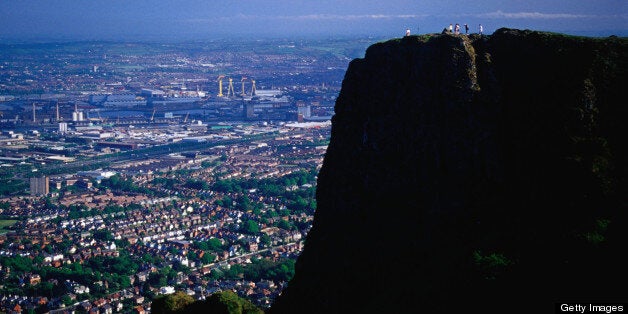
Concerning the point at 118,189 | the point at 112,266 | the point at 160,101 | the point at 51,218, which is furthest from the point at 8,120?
the point at 112,266

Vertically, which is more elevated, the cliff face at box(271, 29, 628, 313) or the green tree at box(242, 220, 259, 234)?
the cliff face at box(271, 29, 628, 313)

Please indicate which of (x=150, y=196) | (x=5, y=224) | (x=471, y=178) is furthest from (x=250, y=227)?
(x=471, y=178)

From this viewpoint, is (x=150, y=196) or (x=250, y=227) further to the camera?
(x=150, y=196)

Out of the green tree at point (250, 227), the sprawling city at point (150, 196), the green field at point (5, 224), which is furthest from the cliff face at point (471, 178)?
the green field at point (5, 224)

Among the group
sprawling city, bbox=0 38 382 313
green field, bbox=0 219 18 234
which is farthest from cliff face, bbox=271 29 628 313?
green field, bbox=0 219 18 234

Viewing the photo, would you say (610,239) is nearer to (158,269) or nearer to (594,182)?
(594,182)

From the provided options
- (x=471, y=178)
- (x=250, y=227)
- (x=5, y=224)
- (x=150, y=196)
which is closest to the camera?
(x=471, y=178)

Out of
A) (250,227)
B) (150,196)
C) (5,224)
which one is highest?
(250,227)

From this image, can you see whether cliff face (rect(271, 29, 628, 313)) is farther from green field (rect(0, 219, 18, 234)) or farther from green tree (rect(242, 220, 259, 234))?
green field (rect(0, 219, 18, 234))

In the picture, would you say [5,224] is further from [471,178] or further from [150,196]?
[471,178]
